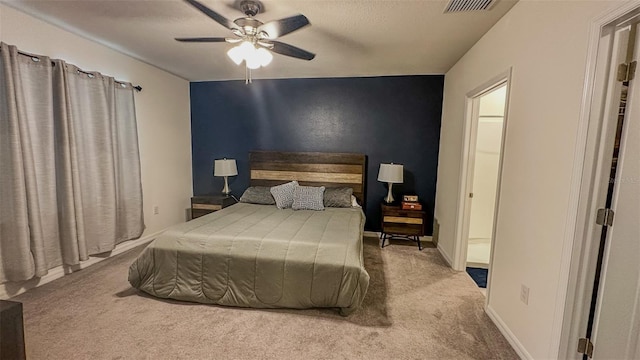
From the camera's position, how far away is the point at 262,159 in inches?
176

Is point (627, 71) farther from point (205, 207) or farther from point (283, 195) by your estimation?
point (205, 207)

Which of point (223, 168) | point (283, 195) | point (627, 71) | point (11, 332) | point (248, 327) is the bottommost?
point (248, 327)

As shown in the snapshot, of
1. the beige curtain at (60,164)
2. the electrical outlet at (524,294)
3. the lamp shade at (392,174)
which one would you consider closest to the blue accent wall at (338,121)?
the lamp shade at (392,174)

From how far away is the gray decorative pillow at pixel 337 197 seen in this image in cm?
385

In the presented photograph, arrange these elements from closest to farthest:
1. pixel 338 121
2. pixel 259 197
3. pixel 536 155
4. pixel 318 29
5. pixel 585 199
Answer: pixel 585 199 → pixel 536 155 → pixel 318 29 → pixel 259 197 → pixel 338 121

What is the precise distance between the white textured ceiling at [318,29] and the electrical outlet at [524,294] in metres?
2.05

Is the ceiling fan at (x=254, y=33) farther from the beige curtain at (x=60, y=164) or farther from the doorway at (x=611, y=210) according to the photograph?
the doorway at (x=611, y=210)

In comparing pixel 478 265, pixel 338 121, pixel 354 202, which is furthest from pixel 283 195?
pixel 478 265

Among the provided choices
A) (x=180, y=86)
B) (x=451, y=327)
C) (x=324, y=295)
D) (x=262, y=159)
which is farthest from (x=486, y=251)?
(x=180, y=86)

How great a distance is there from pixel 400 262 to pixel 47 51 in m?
4.29

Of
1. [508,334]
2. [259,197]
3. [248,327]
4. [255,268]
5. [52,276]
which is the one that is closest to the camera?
[508,334]

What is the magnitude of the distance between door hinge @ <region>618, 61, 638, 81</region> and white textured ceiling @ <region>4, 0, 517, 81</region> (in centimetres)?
108

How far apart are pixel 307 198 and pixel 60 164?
2.62 metres

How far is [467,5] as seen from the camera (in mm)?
2070
